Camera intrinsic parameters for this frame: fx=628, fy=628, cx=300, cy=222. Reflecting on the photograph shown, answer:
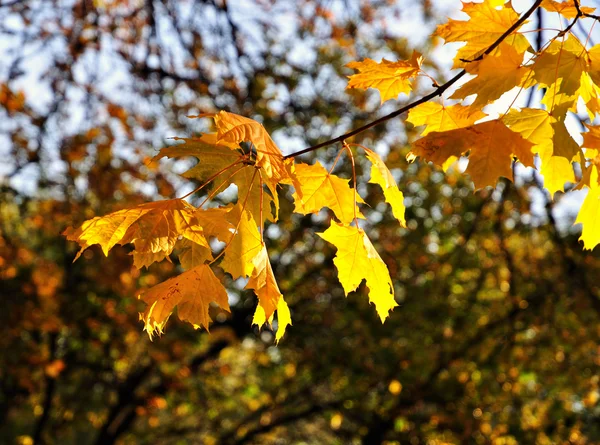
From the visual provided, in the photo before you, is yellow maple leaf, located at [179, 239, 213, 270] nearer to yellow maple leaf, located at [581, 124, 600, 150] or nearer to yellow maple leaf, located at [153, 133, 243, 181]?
yellow maple leaf, located at [153, 133, 243, 181]

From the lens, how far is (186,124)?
288 inches

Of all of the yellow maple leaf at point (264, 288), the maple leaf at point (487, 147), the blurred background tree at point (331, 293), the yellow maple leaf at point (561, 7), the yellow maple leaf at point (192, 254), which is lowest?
the blurred background tree at point (331, 293)

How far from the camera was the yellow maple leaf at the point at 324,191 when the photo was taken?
1.76 m

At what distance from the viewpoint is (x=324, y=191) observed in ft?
5.82

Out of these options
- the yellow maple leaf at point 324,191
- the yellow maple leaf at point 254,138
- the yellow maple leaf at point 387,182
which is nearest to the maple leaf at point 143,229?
the yellow maple leaf at point 254,138

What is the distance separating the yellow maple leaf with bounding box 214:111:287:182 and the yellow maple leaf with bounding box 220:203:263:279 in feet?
0.62

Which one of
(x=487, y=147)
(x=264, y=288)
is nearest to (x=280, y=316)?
(x=264, y=288)

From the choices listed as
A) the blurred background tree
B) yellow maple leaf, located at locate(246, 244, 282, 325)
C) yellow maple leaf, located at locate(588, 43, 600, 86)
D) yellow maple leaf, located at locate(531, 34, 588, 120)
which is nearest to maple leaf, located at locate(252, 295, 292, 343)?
yellow maple leaf, located at locate(246, 244, 282, 325)

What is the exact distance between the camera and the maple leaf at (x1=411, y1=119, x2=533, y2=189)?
153 cm

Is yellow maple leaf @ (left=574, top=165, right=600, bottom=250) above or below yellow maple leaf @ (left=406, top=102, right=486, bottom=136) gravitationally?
below

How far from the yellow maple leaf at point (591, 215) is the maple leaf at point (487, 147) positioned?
0.86 feet

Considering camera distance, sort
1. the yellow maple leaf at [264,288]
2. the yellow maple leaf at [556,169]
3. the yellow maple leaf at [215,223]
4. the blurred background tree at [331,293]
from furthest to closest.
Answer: the blurred background tree at [331,293], the yellow maple leaf at [556,169], the yellow maple leaf at [215,223], the yellow maple leaf at [264,288]

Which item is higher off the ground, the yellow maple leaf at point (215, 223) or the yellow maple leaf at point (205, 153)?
the yellow maple leaf at point (205, 153)

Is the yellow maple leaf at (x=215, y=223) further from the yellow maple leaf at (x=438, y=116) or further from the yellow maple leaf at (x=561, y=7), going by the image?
the yellow maple leaf at (x=561, y=7)
